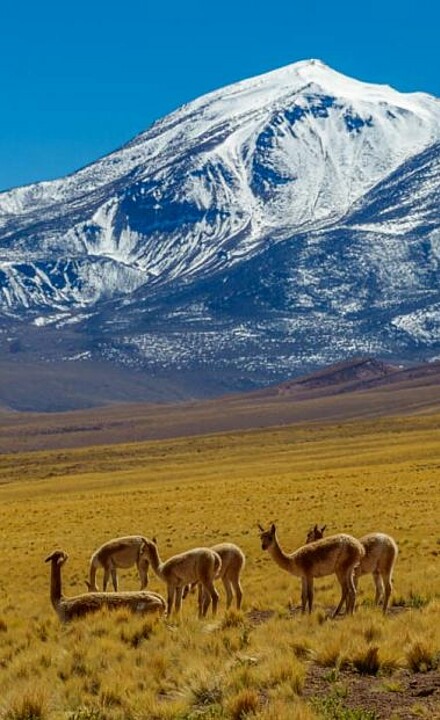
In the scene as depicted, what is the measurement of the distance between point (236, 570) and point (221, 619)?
3.02 m

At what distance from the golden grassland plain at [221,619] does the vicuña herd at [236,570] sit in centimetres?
38

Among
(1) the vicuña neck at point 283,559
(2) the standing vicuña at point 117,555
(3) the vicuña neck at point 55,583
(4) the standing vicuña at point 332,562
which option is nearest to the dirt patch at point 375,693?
(4) the standing vicuña at point 332,562

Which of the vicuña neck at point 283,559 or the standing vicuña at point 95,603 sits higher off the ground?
the vicuña neck at point 283,559

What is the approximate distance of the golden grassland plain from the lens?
1365 cm

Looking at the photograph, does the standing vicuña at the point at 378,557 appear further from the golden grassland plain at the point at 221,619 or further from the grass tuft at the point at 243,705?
the grass tuft at the point at 243,705

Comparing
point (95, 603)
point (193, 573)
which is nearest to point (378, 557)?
point (193, 573)

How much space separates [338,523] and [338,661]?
21.8 metres

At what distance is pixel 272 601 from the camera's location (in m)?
21.6

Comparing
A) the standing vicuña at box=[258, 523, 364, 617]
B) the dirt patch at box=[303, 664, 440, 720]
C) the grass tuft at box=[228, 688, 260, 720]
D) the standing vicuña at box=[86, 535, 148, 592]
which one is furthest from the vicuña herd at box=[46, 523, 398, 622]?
the grass tuft at box=[228, 688, 260, 720]

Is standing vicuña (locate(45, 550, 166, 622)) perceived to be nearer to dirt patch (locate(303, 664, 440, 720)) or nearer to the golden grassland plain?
the golden grassland plain

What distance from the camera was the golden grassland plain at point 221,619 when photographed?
44.8 ft

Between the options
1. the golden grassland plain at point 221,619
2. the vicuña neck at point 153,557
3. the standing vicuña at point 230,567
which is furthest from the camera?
the vicuña neck at point 153,557

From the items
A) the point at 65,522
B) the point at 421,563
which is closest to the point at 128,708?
the point at 421,563

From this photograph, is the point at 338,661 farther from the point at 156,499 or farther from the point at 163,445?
the point at 163,445
